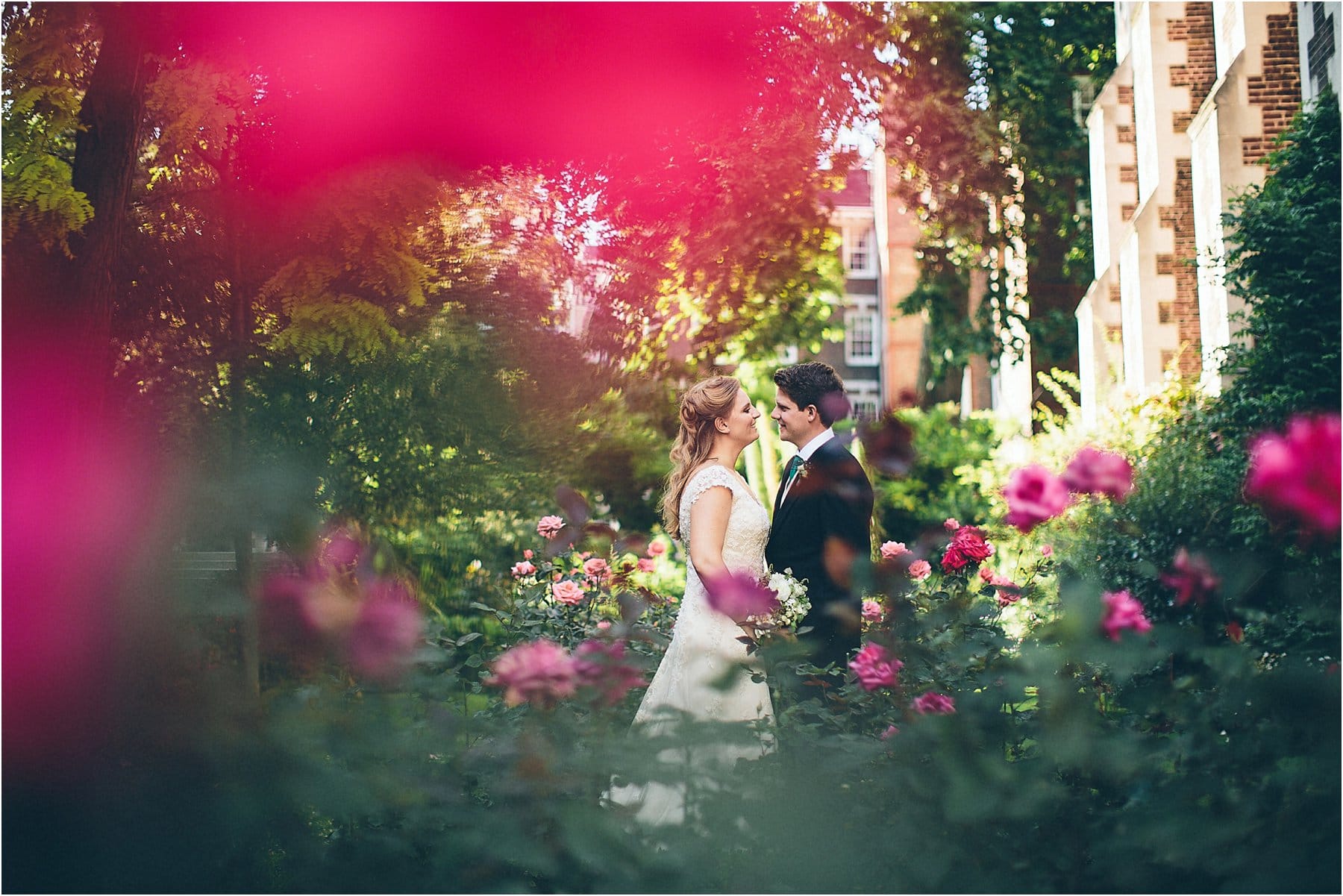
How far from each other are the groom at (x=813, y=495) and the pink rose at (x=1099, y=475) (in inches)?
56.1

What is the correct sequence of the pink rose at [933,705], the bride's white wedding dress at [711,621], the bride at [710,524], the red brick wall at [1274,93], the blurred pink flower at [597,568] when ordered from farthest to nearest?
the red brick wall at [1274,93] → the blurred pink flower at [597,568] → the bride at [710,524] → the bride's white wedding dress at [711,621] → the pink rose at [933,705]

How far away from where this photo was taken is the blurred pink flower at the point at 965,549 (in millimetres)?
3371

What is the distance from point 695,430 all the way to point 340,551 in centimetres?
134

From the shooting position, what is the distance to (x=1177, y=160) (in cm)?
1330

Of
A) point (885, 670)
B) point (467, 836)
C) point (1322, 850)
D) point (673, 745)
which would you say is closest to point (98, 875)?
point (467, 836)

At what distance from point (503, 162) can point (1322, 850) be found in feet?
13.9

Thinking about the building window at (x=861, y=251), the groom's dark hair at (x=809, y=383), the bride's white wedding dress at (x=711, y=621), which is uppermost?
the building window at (x=861, y=251)

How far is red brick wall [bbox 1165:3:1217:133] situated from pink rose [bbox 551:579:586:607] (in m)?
11.7

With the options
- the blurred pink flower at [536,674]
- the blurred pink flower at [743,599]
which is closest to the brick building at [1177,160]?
the blurred pink flower at [743,599]

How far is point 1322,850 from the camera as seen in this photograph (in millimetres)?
1902

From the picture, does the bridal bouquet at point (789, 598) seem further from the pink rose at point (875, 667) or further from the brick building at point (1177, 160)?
the brick building at point (1177, 160)

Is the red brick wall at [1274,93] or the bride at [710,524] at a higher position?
the red brick wall at [1274,93]

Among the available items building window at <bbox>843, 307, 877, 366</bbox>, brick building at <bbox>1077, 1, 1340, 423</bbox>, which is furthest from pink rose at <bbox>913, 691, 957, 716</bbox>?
building window at <bbox>843, 307, 877, 366</bbox>

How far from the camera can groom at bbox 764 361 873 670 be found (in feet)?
12.4
